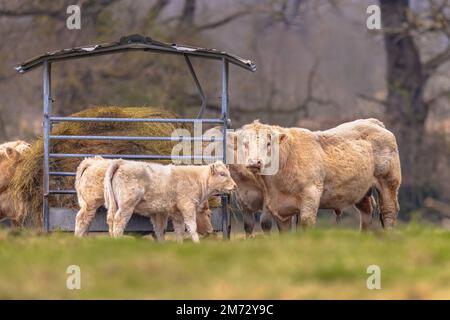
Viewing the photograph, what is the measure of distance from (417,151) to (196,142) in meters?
15.4

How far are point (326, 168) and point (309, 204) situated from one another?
2.20ft

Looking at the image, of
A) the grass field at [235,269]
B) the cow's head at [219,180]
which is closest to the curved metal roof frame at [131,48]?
the cow's head at [219,180]

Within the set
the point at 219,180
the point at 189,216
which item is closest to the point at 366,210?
the point at 219,180

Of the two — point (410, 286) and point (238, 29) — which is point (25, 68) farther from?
point (238, 29)

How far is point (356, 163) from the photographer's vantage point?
16.2 m

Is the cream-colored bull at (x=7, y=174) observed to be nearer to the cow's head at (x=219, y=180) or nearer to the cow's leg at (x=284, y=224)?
the cow's head at (x=219, y=180)

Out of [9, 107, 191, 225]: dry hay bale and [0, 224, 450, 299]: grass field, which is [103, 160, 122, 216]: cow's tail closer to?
[9, 107, 191, 225]: dry hay bale

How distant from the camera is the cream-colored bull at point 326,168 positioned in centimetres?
1541

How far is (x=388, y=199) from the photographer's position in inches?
669

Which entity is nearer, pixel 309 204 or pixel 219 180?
pixel 219 180

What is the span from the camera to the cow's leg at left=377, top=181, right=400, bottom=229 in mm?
17016

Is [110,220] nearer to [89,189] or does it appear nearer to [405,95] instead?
[89,189]
